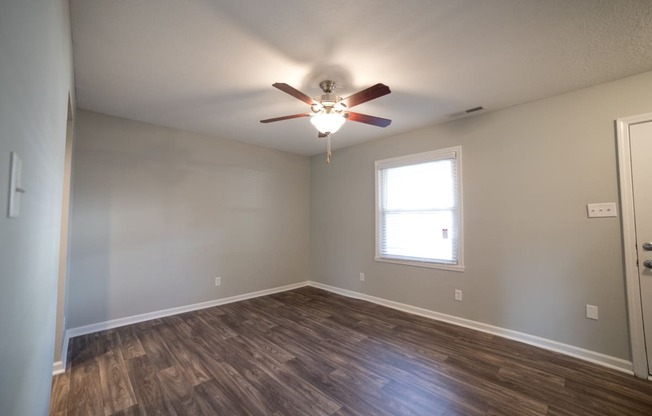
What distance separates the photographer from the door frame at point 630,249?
222cm

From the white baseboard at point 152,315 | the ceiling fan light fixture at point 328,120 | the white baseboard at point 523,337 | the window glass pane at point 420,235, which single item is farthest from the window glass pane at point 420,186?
the white baseboard at point 152,315

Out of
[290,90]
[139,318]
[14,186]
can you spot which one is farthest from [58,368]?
[290,90]

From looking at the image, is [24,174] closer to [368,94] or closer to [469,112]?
[368,94]

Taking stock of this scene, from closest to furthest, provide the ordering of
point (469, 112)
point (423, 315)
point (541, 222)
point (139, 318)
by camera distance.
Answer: point (541, 222), point (469, 112), point (139, 318), point (423, 315)

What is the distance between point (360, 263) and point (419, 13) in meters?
3.40

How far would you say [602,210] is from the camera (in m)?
2.43

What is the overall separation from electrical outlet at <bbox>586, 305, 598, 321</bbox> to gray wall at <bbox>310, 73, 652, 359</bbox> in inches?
1.4

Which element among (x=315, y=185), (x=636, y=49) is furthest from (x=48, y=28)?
(x=315, y=185)

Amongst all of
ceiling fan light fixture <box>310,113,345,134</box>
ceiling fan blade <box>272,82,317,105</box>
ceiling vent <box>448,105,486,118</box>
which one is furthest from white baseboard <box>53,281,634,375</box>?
ceiling fan blade <box>272,82,317,105</box>

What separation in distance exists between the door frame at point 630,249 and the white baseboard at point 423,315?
0.12 metres

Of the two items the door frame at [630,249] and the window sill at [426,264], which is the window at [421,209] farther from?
the door frame at [630,249]

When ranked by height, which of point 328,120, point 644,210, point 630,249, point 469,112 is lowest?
point 630,249

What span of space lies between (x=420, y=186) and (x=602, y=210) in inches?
69.8

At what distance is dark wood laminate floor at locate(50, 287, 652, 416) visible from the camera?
73.3 inches
